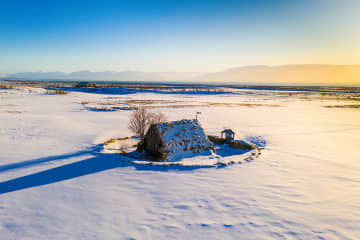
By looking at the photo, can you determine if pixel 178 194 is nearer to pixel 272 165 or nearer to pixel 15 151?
pixel 272 165

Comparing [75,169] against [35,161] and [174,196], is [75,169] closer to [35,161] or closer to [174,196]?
[35,161]

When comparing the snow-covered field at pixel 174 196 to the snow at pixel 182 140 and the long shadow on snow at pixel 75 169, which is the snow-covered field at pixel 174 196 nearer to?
the long shadow on snow at pixel 75 169

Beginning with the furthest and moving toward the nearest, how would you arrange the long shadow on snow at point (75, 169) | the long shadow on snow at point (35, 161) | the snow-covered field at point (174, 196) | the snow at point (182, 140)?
the snow at point (182, 140)
the long shadow on snow at point (35, 161)
the long shadow on snow at point (75, 169)
the snow-covered field at point (174, 196)

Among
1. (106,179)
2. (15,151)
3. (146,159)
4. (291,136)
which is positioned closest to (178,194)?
(106,179)

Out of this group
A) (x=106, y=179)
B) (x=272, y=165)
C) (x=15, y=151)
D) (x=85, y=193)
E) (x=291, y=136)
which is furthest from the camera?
(x=291, y=136)

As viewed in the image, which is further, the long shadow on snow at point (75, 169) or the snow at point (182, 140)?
the snow at point (182, 140)

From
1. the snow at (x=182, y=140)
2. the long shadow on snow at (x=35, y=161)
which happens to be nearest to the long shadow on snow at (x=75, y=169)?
the long shadow on snow at (x=35, y=161)

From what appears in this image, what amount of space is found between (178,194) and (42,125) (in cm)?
1746

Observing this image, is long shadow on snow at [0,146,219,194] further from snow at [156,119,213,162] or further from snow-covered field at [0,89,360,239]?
snow at [156,119,213,162]

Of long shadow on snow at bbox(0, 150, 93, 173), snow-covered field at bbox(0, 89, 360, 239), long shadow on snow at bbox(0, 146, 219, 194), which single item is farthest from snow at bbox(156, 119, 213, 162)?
long shadow on snow at bbox(0, 150, 93, 173)

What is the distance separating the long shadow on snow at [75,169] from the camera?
8.48 meters

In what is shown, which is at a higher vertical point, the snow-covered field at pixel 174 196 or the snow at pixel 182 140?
the snow at pixel 182 140

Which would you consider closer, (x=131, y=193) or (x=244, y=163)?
(x=131, y=193)

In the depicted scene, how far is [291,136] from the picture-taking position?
58.4ft
